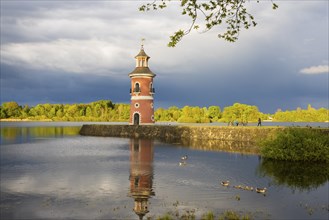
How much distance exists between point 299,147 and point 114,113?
132495 millimetres

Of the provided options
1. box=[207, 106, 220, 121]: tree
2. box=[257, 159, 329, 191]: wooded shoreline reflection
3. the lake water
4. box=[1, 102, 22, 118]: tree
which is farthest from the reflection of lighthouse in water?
box=[1, 102, 22, 118]: tree

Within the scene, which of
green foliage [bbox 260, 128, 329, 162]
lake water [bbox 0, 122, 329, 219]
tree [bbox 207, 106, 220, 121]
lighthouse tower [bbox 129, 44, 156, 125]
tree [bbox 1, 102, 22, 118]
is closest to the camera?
lake water [bbox 0, 122, 329, 219]

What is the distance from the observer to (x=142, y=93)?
55.1 m

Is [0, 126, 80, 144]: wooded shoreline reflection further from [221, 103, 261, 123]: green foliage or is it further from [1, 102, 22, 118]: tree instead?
[1, 102, 22, 118]: tree

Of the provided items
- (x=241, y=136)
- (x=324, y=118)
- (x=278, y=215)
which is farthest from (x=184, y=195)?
(x=324, y=118)

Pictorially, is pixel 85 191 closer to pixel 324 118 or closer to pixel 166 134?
pixel 166 134

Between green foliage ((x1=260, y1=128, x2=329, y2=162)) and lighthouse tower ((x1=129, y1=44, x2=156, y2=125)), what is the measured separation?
2780cm

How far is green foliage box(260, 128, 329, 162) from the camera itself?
28.3 m

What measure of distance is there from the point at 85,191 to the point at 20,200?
308 cm

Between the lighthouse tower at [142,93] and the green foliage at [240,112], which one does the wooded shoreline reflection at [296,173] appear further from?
the green foliage at [240,112]

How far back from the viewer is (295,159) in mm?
28812

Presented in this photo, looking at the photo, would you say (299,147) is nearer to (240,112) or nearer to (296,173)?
(296,173)

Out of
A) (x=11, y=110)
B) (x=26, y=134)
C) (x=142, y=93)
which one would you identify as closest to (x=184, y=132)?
(x=142, y=93)

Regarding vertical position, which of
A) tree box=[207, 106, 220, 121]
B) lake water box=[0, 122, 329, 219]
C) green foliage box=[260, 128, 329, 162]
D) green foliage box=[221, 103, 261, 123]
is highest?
tree box=[207, 106, 220, 121]
